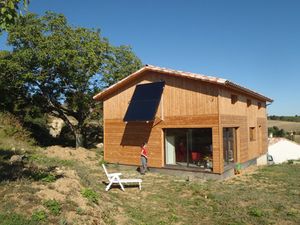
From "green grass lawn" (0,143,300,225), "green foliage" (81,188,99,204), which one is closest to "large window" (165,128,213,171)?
"green grass lawn" (0,143,300,225)

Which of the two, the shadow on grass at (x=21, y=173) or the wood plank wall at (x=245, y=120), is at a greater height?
the wood plank wall at (x=245, y=120)

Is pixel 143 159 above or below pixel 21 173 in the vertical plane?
below

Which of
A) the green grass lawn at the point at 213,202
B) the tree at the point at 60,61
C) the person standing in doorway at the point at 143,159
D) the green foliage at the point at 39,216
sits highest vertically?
the tree at the point at 60,61

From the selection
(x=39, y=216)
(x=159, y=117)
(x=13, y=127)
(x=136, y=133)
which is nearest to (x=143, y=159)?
(x=136, y=133)

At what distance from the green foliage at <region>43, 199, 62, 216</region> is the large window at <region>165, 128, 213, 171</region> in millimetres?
10516

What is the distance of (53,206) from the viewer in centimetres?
872

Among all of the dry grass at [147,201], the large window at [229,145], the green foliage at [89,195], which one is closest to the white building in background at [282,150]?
the large window at [229,145]

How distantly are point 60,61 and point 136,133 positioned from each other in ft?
28.8

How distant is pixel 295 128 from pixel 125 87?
70.1 metres

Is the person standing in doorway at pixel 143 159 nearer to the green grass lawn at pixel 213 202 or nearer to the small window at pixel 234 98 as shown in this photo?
the green grass lawn at pixel 213 202

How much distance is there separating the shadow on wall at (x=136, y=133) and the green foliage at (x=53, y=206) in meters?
11.5

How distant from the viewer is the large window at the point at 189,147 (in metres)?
17.9

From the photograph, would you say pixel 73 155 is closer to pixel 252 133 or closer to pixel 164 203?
pixel 164 203

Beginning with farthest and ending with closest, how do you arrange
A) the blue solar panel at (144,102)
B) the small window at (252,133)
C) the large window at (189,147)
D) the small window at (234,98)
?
the small window at (252,133) → the small window at (234,98) → the blue solar panel at (144,102) → the large window at (189,147)
